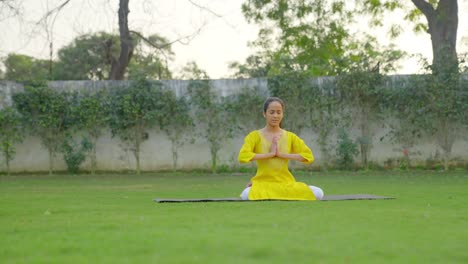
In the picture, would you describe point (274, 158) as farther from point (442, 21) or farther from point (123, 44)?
point (123, 44)

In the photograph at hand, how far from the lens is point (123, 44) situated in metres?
20.7

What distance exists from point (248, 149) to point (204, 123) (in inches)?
367

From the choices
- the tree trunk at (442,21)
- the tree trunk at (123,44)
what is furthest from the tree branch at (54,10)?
the tree trunk at (442,21)

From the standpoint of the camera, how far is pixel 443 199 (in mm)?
8148

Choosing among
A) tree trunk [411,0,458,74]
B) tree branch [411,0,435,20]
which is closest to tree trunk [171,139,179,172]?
tree trunk [411,0,458,74]

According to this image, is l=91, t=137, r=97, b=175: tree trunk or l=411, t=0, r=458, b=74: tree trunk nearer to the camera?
l=91, t=137, r=97, b=175: tree trunk

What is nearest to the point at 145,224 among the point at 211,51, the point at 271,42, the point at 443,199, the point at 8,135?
the point at 443,199

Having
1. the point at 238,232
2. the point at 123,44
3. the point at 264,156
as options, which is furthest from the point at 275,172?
the point at 123,44

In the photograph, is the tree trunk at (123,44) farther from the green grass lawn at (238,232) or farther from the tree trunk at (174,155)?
the green grass lawn at (238,232)

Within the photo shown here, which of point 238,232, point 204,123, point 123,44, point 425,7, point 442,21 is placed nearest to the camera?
point 238,232

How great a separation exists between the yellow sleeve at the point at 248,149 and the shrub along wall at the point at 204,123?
29.1 ft

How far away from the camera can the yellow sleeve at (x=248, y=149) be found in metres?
8.03

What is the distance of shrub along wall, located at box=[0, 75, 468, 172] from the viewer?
671 inches

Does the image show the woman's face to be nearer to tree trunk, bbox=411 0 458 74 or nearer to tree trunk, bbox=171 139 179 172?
tree trunk, bbox=171 139 179 172
